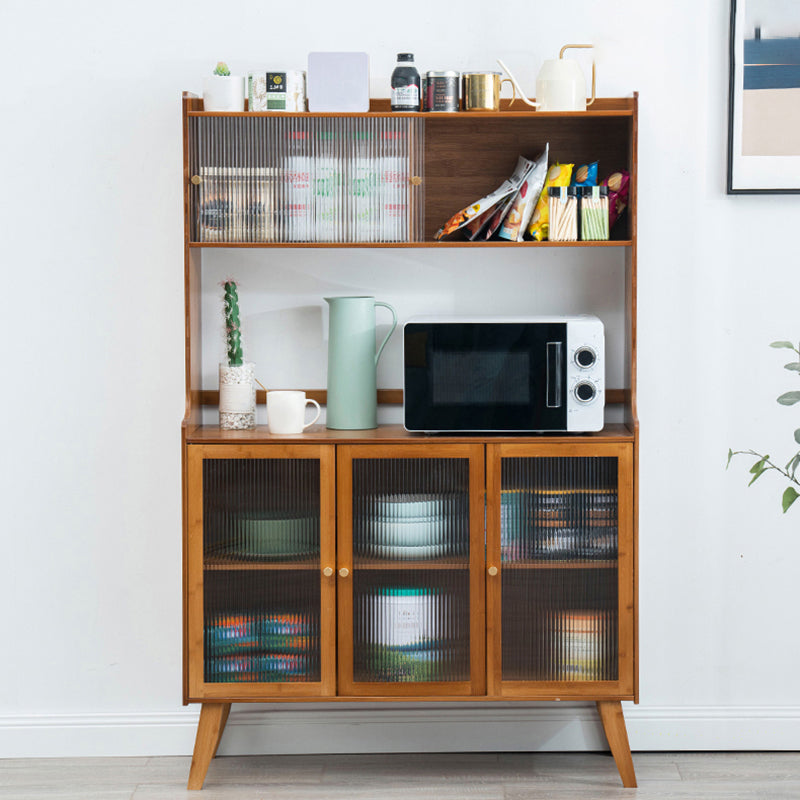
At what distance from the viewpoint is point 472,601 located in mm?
2316

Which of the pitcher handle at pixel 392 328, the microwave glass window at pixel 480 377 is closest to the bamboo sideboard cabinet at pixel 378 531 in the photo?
the microwave glass window at pixel 480 377

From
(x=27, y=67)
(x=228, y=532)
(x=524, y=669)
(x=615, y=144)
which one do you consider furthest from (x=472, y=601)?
(x=27, y=67)

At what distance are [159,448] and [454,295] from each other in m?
0.90

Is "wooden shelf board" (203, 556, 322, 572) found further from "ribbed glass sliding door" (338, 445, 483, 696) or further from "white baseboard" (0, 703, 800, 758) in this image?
"white baseboard" (0, 703, 800, 758)

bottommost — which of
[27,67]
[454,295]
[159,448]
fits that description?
[159,448]

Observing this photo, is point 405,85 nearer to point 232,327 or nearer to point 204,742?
point 232,327

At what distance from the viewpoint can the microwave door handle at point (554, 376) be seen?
89.9 inches

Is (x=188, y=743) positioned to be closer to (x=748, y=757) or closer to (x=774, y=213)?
(x=748, y=757)

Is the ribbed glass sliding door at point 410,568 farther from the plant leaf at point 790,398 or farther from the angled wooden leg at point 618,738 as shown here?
the plant leaf at point 790,398

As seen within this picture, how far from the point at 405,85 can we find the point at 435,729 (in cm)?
169

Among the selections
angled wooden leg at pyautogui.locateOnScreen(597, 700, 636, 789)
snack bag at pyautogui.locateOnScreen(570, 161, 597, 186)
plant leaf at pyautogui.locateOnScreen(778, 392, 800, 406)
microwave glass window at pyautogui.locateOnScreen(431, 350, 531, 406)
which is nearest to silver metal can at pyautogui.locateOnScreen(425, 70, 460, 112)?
snack bag at pyautogui.locateOnScreen(570, 161, 597, 186)

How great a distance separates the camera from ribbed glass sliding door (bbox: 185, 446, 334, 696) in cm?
230

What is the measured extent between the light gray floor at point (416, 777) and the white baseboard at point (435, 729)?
0.03m

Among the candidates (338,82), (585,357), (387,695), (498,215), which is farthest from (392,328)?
(387,695)
